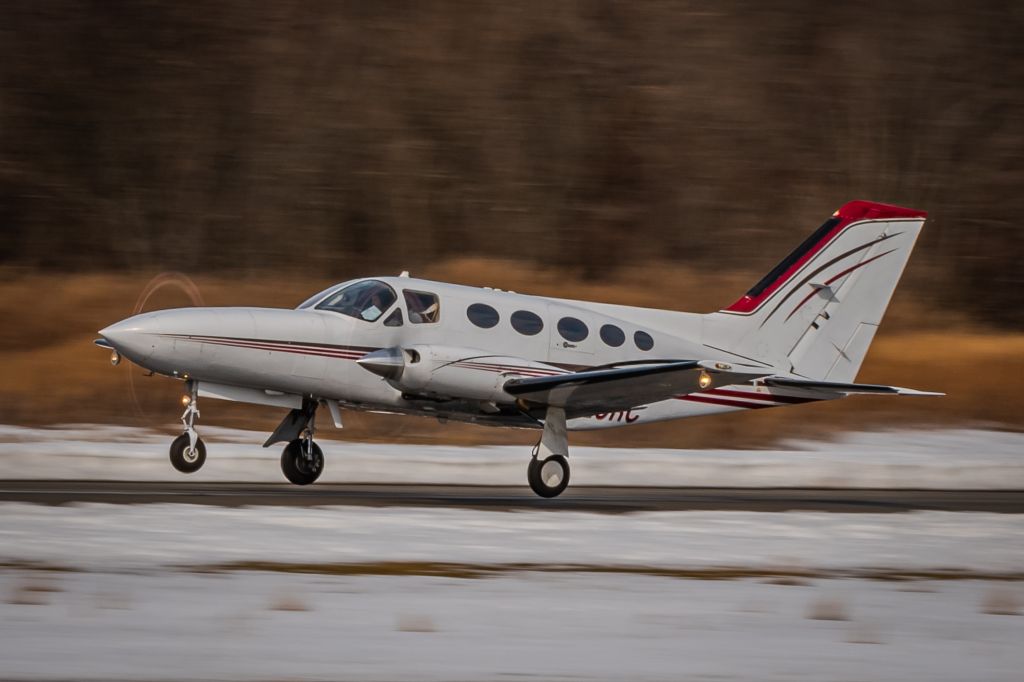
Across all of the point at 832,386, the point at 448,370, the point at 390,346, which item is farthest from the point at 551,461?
the point at 832,386

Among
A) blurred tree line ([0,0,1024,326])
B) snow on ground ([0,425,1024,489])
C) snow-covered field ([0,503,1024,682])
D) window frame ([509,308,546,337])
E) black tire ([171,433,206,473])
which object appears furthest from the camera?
blurred tree line ([0,0,1024,326])

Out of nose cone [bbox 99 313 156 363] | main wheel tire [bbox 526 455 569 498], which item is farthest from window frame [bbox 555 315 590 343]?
nose cone [bbox 99 313 156 363]

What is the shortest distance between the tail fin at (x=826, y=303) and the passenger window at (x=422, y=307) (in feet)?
13.7

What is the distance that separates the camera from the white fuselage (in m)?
13.4

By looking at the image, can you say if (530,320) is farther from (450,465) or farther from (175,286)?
(175,286)

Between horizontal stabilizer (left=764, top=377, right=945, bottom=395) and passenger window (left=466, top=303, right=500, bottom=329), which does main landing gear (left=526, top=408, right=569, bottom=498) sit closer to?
passenger window (left=466, top=303, right=500, bottom=329)

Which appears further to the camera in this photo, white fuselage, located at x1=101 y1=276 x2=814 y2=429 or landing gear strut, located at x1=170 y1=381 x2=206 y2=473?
landing gear strut, located at x1=170 y1=381 x2=206 y2=473

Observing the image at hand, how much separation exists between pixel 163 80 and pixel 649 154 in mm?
12227

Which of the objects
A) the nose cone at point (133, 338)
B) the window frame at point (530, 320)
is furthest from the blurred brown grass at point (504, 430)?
the nose cone at point (133, 338)

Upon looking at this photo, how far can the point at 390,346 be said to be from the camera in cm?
1408

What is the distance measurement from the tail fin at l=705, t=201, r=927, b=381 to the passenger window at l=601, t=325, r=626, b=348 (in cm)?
166

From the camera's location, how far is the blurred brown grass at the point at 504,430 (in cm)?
2344

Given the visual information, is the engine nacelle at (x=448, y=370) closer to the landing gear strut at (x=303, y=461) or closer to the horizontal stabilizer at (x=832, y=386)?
the landing gear strut at (x=303, y=461)

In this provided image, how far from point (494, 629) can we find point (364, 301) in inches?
303
